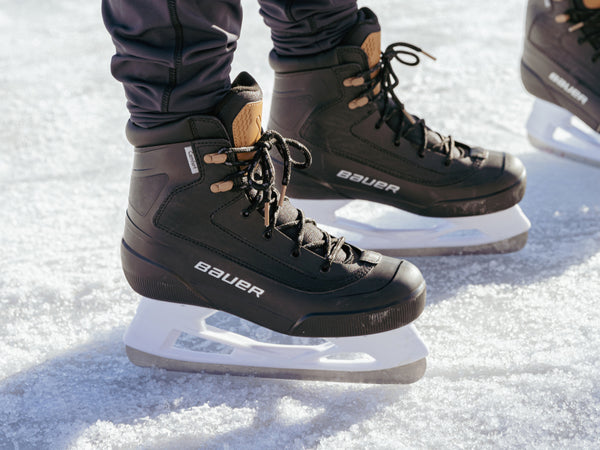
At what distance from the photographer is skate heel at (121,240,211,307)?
972 millimetres

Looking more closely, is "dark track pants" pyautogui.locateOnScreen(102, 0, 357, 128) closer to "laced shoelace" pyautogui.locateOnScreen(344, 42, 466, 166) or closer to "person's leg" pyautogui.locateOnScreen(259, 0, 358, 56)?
"person's leg" pyautogui.locateOnScreen(259, 0, 358, 56)

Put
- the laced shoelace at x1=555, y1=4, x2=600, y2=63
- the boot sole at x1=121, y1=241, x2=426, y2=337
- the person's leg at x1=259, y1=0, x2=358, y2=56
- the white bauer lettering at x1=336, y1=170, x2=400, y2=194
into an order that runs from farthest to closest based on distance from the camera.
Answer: the laced shoelace at x1=555, y1=4, x2=600, y2=63
the white bauer lettering at x1=336, y1=170, x2=400, y2=194
the person's leg at x1=259, y1=0, x2=358, y2=56
the boot sole at x1=121, y1=241, x2=426, y2=337

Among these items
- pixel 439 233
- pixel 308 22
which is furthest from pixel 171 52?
pixel 439 233

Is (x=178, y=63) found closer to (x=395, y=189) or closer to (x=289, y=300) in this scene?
(x=289, y=300)

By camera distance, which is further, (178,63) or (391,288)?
(391,288)

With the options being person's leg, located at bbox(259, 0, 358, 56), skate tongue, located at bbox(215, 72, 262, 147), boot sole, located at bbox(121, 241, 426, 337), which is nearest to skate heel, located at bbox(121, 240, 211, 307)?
boot sole, located at bbox(121, 241, 426, 337)

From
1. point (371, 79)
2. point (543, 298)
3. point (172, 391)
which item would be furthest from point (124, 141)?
point (543, 298)

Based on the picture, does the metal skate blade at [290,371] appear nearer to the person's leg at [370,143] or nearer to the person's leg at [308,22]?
the person's leg at [370,143]

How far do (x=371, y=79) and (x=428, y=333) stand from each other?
469 millimetres

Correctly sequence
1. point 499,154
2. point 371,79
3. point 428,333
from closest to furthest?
point 428,333
point 371,79
point 499,154

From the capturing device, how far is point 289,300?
3.15ft

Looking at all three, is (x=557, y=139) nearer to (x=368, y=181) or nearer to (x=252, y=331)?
(x=368, y=181)

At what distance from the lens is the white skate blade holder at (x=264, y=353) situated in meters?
0.97

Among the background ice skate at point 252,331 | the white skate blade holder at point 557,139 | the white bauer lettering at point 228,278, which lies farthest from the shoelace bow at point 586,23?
the white bauer lettering at point 228,278
